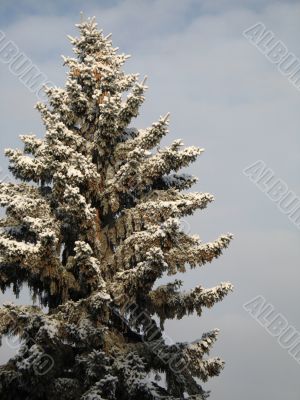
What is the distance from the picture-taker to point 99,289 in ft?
49.6

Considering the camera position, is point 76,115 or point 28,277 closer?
point 28,277

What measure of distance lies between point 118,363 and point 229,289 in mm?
3769

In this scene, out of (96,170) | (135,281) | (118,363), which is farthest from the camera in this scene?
(96,170)

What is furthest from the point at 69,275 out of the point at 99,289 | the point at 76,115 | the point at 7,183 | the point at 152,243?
the point at 76,115

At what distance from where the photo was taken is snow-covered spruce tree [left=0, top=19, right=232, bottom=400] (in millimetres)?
13664

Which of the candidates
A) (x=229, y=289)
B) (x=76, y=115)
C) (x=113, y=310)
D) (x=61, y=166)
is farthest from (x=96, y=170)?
(x=229, y=289)

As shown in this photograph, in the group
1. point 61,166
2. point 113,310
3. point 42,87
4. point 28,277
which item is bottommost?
point 28,277

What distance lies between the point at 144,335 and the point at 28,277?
367 centimetres

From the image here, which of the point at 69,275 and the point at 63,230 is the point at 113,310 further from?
the point at 63,230

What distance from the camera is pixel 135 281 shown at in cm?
1495

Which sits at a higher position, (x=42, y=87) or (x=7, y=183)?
(x=42, y=87)

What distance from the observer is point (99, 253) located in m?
16.4

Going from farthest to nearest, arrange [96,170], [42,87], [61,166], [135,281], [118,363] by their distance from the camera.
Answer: [42,87] < [96,170] < [61,166] < [135,281] < [118,363]

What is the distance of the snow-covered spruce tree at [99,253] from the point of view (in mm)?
13664
